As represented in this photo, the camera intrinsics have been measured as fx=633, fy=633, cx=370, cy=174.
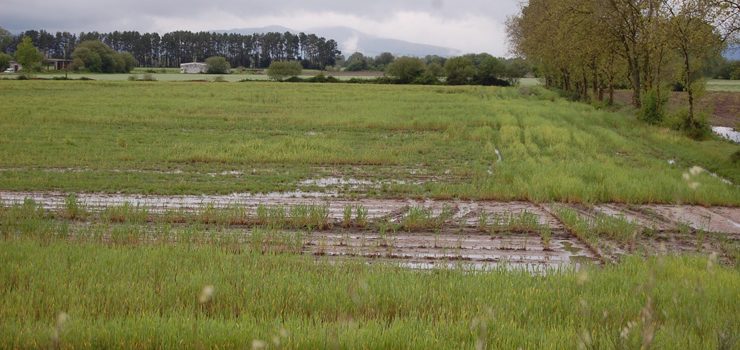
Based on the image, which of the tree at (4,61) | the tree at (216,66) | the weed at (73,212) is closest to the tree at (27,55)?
the tree at (4,61)

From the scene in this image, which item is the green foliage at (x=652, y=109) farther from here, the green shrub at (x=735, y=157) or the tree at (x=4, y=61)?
the tree at (x=4, y=61)

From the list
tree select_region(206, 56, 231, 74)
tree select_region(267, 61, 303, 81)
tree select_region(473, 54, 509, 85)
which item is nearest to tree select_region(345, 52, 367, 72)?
tree select_region(206, 56, 231, 74)

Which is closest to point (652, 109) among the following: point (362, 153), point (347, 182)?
point (362, 153)

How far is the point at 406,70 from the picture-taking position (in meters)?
109

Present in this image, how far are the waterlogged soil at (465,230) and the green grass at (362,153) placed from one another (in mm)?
868

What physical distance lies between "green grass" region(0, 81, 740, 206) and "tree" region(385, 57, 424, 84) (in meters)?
69.8

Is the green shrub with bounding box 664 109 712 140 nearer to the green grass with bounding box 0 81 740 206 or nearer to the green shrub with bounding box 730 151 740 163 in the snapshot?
the green grass with bounding box 0 81 740 206

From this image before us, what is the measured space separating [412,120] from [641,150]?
40.2ft

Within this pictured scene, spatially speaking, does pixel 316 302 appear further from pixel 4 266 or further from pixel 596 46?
pixel 596 46

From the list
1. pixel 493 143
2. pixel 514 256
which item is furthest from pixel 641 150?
pixel 514 256

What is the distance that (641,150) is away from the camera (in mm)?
24266

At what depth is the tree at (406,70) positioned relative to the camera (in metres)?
109

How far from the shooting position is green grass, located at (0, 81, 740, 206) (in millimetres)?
15164

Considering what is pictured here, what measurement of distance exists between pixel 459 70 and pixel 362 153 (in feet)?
298
